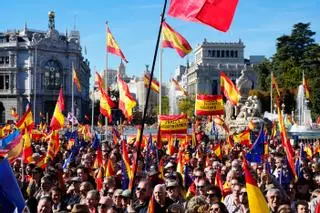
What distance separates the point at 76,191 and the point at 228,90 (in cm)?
1572

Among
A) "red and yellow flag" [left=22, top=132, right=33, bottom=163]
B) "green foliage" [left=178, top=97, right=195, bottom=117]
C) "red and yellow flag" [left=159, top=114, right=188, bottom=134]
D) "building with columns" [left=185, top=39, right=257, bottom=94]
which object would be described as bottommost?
"red and yellow flag" [left=22, top=132, right=33, bottom=163]

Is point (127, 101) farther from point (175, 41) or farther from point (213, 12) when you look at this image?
point (213, 12)

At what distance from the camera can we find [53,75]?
8006 cm

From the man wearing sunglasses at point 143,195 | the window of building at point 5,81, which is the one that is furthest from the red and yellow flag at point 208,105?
the window of building at point 5,81

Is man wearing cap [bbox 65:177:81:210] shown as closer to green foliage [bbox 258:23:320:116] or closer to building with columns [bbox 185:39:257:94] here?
green foliage [bbox 258:23:320:116]

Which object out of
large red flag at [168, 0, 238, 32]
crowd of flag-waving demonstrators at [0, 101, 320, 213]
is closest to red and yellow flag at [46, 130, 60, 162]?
crowd of flag-waving demonstrators at [0, 101, 320, 213]

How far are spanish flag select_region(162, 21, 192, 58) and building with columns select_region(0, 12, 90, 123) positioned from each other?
5866cm

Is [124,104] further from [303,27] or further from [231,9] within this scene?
[303,27]

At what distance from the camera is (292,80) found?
72.6m

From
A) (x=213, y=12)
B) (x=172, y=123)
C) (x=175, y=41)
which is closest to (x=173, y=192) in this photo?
(x=213, y=12)

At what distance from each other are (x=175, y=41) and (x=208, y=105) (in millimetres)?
2409

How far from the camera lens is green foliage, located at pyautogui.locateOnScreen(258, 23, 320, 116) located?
71250 millimetres

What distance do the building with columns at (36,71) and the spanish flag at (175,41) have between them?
5866 centimetres

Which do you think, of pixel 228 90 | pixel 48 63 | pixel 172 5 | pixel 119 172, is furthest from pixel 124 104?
pixel 48 63
